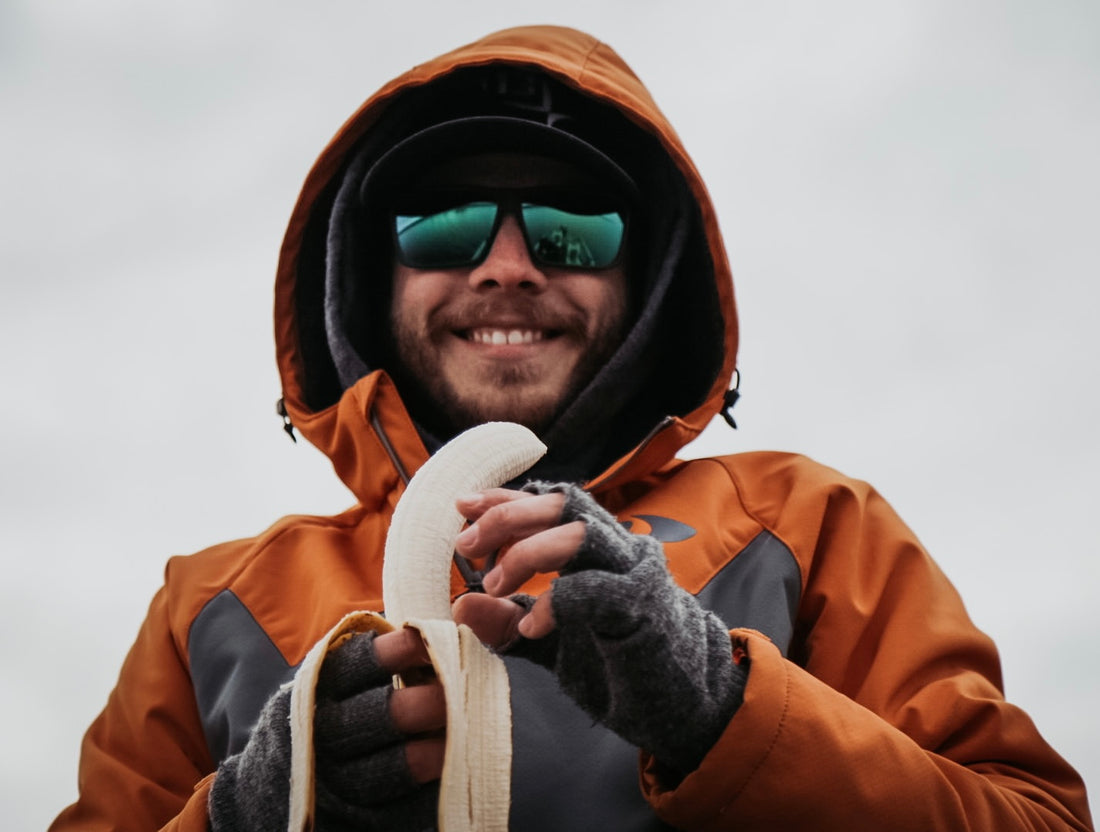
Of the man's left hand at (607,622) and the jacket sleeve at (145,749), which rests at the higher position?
the man's left hand at (607,622)

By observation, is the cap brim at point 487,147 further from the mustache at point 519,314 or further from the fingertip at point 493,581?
the fingertip at point 493,581

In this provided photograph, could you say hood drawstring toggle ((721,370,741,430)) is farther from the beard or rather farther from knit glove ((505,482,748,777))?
knit glove ((505,482,748,777))

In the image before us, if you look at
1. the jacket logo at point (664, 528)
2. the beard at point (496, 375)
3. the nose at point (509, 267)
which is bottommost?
the jacket logo at point (664, 528)

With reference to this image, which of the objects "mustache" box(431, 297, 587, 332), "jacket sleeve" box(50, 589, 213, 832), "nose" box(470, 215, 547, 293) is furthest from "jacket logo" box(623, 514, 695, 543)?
"jacket sleeve" box(50, 589, 213, 832)

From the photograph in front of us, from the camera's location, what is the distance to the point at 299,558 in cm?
A: 366

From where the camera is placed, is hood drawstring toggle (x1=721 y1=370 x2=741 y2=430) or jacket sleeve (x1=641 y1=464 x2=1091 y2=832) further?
hood drawstring toggle (x1=721 y1=370 x2=741 y2=430)

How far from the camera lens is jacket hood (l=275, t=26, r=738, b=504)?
3.88 meters

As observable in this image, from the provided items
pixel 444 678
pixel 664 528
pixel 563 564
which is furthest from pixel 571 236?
pixel 444 678

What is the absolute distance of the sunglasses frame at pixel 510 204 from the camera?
3.98 meters

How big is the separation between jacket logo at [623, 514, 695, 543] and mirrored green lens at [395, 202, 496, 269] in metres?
1.12

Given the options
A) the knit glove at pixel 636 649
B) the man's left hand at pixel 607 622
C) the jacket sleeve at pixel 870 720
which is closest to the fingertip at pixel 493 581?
the man's left hand at pixel 607 622

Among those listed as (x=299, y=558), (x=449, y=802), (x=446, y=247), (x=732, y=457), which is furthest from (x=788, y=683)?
(x=446, y=247)

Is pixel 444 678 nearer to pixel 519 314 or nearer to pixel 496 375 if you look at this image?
pixel 496 375

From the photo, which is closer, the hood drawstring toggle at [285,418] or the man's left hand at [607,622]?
the man's left hand at [607,622]
